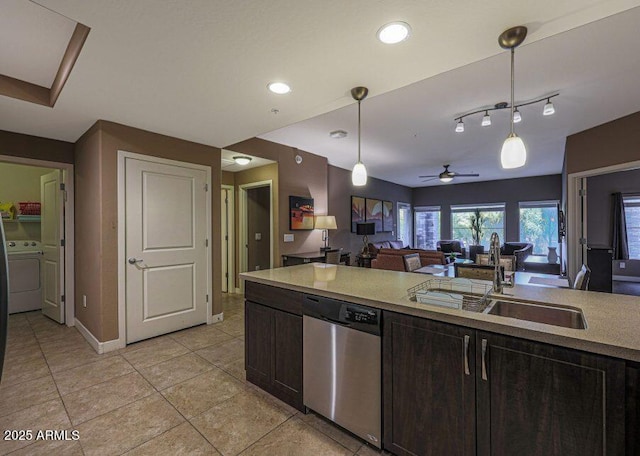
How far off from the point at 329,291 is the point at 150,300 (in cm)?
245

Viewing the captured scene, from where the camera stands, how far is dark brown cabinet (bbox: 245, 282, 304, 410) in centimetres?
198

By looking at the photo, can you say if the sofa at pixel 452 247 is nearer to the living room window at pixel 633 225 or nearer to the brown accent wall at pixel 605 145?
the living room window at pixel 633 225

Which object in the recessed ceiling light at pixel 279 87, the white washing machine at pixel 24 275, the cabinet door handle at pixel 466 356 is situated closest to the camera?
the cabinet door handle at pixel 466 356

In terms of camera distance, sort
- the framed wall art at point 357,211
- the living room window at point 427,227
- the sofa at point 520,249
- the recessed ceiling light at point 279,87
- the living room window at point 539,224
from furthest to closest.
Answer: the living room window at point 427,227, the living room window at point 539,224, the framed wall art at point 357,211, the sofa at point 520,249, the recessed ceiling light at point 279,87

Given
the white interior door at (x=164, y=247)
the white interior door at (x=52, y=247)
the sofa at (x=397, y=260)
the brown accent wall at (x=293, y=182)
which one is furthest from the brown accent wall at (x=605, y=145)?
the white interior door at (x=52, y=247)

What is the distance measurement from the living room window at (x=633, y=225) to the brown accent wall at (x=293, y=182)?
6.76 m

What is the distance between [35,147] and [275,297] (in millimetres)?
3530

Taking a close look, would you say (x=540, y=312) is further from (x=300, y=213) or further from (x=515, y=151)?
(x=300, y=213)

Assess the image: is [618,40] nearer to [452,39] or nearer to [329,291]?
[452,39]

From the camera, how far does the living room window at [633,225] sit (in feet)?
21.2

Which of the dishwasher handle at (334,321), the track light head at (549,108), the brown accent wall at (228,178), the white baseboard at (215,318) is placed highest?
the track light head at (549,108)

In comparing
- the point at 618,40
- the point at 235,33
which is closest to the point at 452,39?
the point at 235,33

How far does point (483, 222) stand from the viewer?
876cm

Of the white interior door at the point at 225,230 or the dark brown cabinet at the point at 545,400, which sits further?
the white interior door at the point at 225,230
